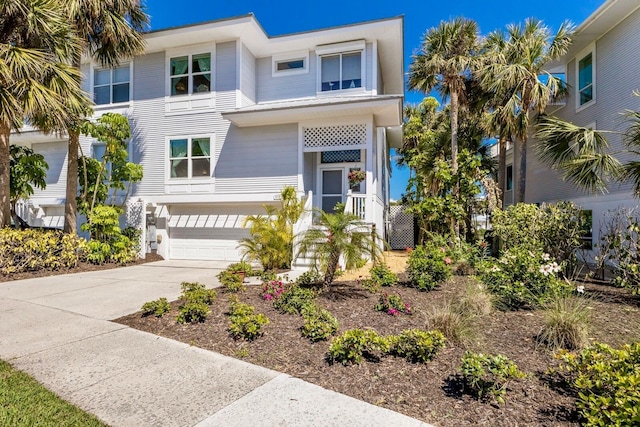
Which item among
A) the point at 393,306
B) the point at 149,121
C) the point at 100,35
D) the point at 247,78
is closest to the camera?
the point at 393,306

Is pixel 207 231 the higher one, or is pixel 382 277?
pixel 207 231

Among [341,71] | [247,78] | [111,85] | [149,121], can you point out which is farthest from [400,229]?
[111,85]

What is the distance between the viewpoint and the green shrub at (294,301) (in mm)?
5180

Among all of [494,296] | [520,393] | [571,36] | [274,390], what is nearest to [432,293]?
[494,296]

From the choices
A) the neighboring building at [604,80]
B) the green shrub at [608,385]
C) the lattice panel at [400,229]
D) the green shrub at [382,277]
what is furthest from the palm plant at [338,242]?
the lattice panel at [400,229]

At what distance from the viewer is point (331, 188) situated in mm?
12750

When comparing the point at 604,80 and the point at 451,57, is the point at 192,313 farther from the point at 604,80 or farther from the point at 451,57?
the point at 604,80

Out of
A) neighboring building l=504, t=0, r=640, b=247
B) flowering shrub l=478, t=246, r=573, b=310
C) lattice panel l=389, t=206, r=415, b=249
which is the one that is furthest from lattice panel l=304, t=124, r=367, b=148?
lattice panel l=389, t=206, r=415, b=249

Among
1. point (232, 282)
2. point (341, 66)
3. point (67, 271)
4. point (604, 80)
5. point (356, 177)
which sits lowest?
point (67, 271)

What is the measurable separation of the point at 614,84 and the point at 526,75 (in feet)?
8.42

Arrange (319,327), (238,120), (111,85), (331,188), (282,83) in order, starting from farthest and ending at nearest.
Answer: (111,85) < (282,83) < (331,188) < (238,120) < (319,327)

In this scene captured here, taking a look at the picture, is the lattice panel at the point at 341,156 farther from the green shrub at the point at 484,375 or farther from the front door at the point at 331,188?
the green shrub at the point at 484,375

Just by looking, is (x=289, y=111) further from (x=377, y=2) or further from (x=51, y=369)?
Answer: (x=51, y=369)

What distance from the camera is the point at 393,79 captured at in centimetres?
1605
